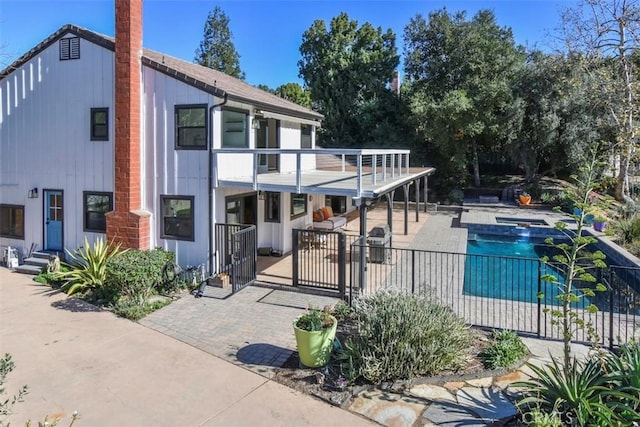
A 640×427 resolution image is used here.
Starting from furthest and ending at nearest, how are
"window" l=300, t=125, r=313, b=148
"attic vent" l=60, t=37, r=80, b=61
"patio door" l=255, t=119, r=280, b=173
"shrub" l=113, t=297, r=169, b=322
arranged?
"window" l=300, t=125, r=313, b=148 → "patio door" l=255, t=119, r=280, b=173 → "attic vent" l=60, t=37, r=80, b=61 → "shrub" l=113, t=297, r=169, b=322

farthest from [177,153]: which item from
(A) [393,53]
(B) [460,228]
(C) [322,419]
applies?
(A) [393,53]

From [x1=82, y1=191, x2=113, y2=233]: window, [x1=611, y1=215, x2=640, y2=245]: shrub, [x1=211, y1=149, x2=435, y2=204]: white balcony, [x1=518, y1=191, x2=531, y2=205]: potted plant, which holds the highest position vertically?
[x1=211, y1=149, x2=435, y2=204]: white balcony

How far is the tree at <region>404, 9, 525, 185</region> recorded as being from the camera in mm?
24391

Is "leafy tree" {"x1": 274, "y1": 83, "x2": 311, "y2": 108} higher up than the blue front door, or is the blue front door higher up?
"leafy tree" {"x1": 274, "y1": 83, "x2": 311, "y2": 108}

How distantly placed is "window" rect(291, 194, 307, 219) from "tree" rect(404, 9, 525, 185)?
40.5 feet

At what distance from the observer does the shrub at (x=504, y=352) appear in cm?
646

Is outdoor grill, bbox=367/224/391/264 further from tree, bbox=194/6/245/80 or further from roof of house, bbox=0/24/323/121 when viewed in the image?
tree, bbox=194/6/245/80

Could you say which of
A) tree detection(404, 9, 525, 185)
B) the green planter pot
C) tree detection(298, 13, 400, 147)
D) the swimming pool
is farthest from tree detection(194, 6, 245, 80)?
the green planter pot

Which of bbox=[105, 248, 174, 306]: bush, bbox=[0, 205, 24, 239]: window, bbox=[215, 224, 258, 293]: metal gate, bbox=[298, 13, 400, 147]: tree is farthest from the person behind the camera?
bbox=[298, 13, 400, 147]: tree

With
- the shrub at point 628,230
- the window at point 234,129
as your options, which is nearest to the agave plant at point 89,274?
the window at point 234,129

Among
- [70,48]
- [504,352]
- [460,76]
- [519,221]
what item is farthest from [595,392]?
[460,76]

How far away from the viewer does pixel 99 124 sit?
12.3m

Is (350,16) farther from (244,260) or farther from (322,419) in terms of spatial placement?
(322,419)

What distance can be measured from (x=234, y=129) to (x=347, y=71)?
21.3m
